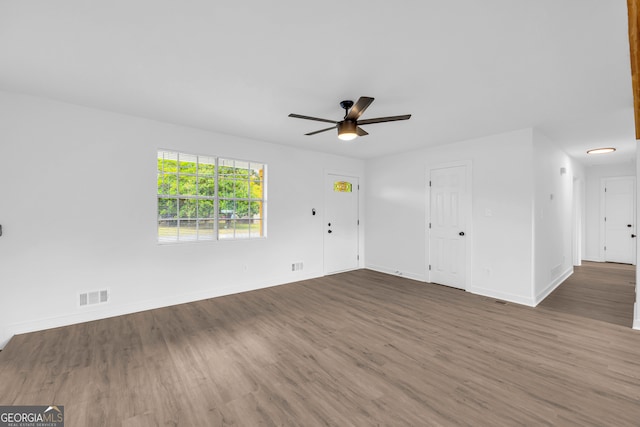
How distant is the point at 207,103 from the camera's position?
3.25 metres

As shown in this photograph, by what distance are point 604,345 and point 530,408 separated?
1731mm

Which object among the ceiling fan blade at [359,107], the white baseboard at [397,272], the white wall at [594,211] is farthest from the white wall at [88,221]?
the white wall at [594,211]

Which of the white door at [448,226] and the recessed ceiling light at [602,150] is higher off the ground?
the recessed ceiling light at [602,150]

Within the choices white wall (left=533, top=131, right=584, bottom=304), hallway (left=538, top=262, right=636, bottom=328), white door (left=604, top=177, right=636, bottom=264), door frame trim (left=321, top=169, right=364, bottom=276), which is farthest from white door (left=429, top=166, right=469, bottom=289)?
white door (left=604, top=177, right=636, bottom=264)

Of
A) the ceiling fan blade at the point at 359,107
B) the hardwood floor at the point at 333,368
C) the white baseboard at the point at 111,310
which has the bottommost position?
the hardwood floor at the point at 333,368

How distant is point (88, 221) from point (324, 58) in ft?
11.2

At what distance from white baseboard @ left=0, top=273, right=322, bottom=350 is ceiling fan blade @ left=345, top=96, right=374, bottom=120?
3.33 m

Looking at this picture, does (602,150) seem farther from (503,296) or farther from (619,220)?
(503,296)

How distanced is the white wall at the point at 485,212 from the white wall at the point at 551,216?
0.17 meters

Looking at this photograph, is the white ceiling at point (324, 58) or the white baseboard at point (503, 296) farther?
the white baseboard at point (503, 296)

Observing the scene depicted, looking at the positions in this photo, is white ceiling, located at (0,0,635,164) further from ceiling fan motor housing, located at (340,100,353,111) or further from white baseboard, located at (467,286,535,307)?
white baseboard, located at (467,286,535,307)

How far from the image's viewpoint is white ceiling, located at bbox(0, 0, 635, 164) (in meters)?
1.77

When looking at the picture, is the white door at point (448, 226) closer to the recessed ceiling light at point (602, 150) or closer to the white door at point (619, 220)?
the recessed ceiling light at point (602, 150)

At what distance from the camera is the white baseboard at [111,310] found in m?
3.04
